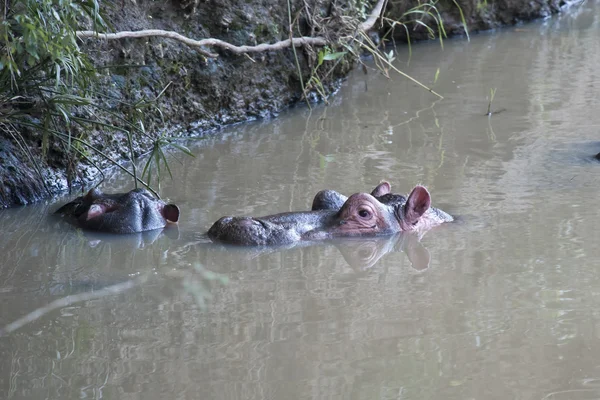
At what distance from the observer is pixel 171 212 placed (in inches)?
223

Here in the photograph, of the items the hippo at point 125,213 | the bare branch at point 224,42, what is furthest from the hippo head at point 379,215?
the bare branch at point 224,42

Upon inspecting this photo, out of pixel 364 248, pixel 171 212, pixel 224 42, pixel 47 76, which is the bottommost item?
pixel 364 248

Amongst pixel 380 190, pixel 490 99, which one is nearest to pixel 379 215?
pixel 380 190

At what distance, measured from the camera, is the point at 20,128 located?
6.49m

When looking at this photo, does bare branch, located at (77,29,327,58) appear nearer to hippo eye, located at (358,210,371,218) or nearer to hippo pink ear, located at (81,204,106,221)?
hippo pink ear, located at (81,204,106,221)

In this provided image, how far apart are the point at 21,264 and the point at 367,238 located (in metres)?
1.91

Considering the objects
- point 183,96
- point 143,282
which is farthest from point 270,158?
point 143,282

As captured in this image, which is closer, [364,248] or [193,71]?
[364,248]

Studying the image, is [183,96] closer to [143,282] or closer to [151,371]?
[143,282]

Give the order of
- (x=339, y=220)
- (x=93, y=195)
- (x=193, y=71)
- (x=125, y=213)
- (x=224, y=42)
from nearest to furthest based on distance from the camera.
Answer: (x=339, y=220) → (x=125, y=213) → (x=93, y=195) → (x=224, y=42) → (x=193, y=71)

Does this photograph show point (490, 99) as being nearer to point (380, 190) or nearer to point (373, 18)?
point (373, 18)

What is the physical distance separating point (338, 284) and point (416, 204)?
1112 millimetres

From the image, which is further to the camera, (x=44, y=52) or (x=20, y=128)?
(x=20, y=128)

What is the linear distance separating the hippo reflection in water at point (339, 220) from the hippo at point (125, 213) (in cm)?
43
